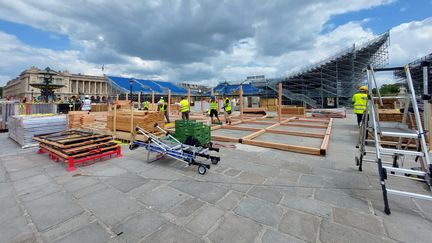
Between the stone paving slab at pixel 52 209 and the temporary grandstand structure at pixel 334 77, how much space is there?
36.4m

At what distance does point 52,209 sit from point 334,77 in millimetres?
43211

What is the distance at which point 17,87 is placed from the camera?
3482 inches

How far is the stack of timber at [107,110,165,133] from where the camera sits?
6.91 m

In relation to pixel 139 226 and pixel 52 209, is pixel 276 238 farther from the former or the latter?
pixel 52 209

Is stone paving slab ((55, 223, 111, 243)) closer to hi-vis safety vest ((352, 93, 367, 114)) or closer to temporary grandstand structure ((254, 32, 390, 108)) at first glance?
hi-vis safety vest ((352, 93, 367, 114))

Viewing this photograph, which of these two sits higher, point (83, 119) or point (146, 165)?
point (83, 119)

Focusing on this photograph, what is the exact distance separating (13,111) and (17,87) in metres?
116

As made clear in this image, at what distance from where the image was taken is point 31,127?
648 centimetres

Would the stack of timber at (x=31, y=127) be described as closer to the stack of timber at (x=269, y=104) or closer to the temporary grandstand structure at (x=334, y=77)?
the stack of timber at (x=269, y=104)

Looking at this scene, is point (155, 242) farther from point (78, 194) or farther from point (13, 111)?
point (13, 111)

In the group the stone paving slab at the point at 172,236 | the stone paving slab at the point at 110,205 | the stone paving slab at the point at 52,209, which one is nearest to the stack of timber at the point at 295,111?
the stone paving slab at the point at 110,205

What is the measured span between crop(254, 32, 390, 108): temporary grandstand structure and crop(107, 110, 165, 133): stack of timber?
32369 mm

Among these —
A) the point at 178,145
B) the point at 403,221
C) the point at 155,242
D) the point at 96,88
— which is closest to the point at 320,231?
the point at 403,221

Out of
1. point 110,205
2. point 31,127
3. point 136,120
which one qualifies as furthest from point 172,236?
point 31,127
